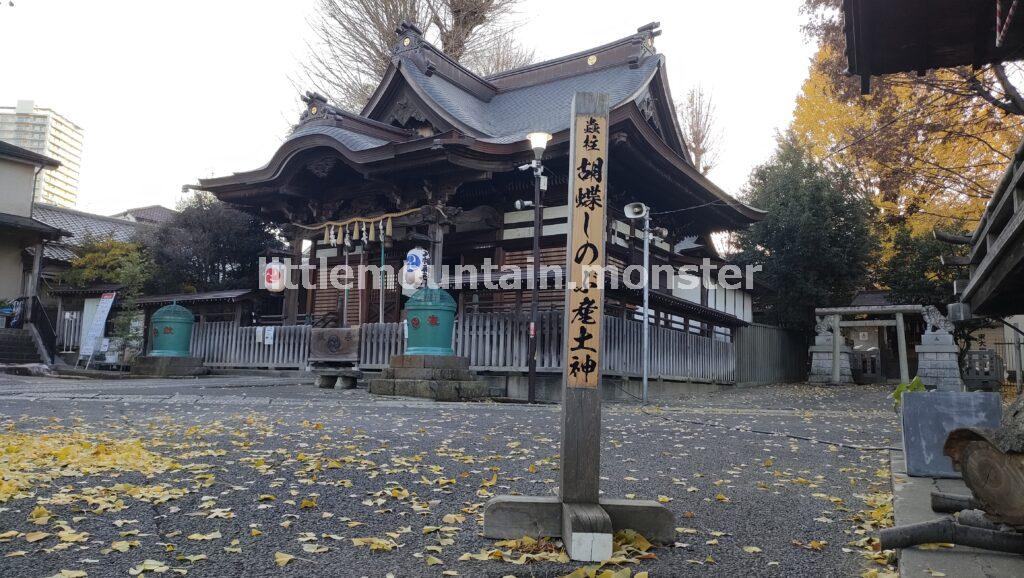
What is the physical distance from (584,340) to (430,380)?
7.73 metres

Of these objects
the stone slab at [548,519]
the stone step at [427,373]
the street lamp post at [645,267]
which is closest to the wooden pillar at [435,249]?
the stone step at [427,373]

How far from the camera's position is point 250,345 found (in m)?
17.1

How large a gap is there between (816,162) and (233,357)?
20129 mm

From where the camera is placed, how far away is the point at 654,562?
3.04 m

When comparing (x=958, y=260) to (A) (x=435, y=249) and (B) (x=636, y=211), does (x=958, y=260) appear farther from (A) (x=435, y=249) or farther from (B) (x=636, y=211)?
(A) (x=435, y=249)

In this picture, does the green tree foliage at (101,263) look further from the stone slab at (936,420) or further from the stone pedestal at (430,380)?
the stone slab at (936,420)

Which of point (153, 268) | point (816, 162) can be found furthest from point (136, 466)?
point (816, 162)

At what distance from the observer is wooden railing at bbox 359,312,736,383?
12.4 metres

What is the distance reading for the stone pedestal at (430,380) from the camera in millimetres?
10875

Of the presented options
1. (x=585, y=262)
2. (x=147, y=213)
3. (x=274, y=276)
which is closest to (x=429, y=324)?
(x=274, y=276)

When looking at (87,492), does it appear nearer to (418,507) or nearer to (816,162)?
(418,507)

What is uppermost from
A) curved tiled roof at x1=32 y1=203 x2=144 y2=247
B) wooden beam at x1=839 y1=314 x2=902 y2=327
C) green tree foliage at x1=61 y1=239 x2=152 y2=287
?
curved tiled roof at x1=32 y1=203 x2=144 y2=247

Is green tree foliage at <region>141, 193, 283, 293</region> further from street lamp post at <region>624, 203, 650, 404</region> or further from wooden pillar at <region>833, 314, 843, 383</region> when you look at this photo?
wooden pillar at <region>833, 314, 843, 383</region>

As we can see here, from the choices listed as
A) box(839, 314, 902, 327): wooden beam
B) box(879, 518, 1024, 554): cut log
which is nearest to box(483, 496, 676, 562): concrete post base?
box(879, 518, 1024, 554): cut log
